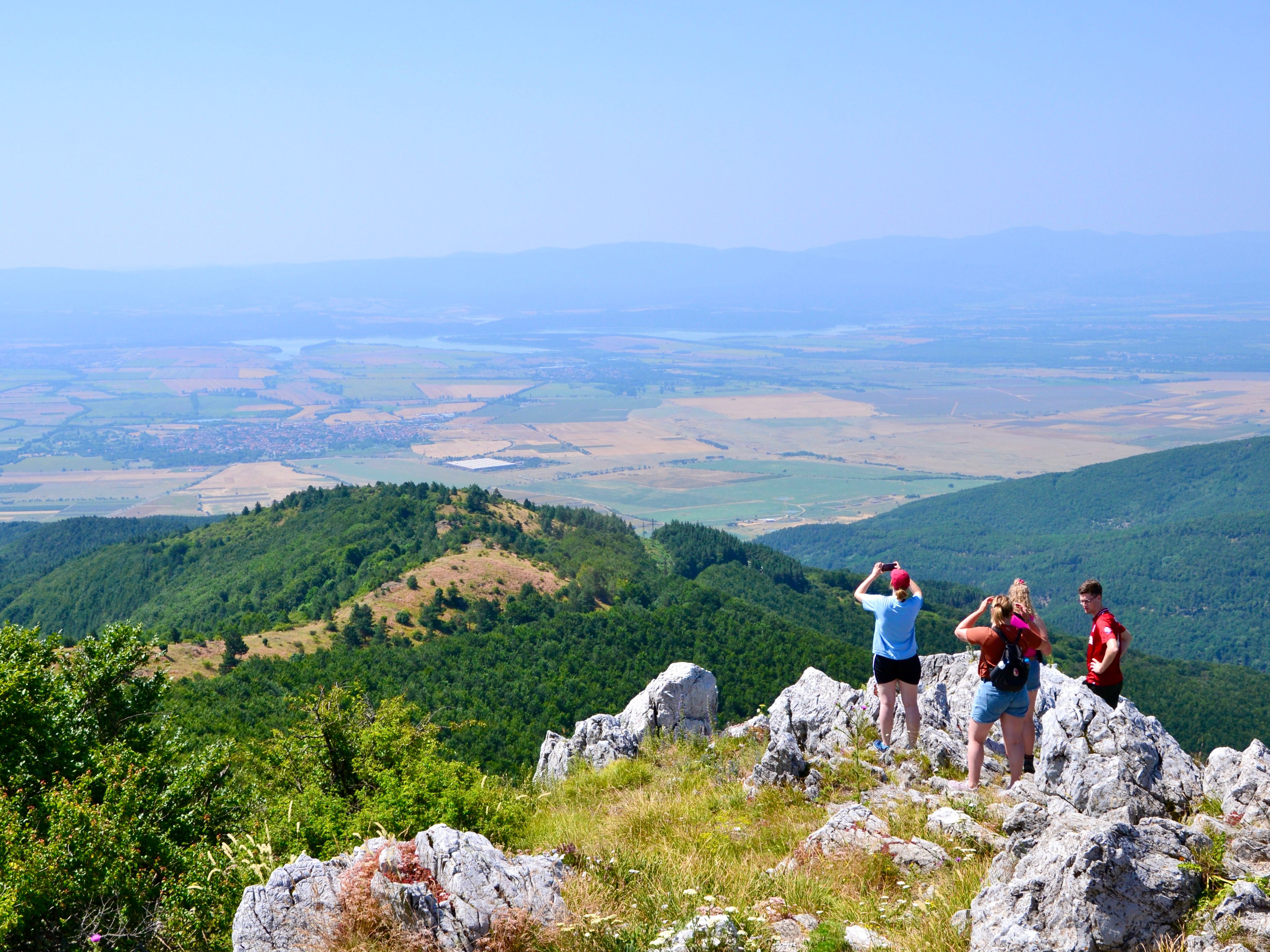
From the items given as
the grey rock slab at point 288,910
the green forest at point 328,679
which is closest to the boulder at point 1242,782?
the green forest at point 328,679

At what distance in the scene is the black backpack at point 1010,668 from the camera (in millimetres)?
10188

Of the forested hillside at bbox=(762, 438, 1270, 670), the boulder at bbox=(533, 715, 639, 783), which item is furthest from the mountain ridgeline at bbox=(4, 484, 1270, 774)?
the forested hillside at bbox=(762, 438, 1270, 670)

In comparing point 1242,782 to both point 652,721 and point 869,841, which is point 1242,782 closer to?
point 869,841

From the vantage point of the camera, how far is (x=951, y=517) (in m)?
139

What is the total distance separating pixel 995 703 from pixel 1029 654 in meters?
0.70

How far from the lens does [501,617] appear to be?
45.8 metres

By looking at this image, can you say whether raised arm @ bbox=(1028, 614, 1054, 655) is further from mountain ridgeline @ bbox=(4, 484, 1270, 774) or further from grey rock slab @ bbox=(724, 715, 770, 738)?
mountain ridgeline @ bbox=(4, 484, 1270, 774)

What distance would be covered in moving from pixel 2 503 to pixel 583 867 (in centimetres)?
19488

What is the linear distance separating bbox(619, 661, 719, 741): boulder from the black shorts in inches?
227

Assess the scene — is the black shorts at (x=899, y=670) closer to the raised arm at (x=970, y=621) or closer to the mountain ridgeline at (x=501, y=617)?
the raised arm at (x=970, y=621)

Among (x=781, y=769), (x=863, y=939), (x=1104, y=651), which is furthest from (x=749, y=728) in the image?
(x=863, y=939)

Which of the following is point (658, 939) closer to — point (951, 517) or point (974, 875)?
point (974, 875)

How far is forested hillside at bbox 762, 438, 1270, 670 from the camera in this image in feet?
294

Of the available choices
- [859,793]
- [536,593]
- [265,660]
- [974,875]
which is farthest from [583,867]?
[536,593]
